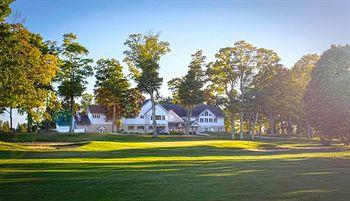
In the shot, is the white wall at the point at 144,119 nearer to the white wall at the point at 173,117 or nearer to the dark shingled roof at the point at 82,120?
the white wall at the point at 173,117

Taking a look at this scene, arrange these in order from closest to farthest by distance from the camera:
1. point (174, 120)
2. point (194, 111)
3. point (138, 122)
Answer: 1. point (138, 122)
2. point (174, 120)
3. point (194, 111)

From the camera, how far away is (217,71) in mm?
81125

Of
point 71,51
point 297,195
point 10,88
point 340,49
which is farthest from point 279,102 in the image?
point 297,195

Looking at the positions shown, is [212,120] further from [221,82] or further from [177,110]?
[221,82]

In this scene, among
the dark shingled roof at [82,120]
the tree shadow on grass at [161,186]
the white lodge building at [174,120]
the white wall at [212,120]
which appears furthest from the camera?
the white wall at [212,120]

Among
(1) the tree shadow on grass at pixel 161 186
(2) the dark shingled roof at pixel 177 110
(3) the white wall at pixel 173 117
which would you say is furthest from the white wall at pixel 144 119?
(1) the tree shadow on grass at pixel 161 186

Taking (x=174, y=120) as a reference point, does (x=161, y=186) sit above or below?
below

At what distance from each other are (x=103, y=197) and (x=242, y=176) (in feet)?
28.5

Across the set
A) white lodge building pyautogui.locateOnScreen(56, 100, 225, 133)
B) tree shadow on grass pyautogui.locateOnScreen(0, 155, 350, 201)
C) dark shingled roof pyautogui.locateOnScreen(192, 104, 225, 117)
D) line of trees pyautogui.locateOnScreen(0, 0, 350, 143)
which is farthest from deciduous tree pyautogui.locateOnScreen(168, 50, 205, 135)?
tree shadow on grass pyautogui.locateOnScreen(0, 155, 350, 201)

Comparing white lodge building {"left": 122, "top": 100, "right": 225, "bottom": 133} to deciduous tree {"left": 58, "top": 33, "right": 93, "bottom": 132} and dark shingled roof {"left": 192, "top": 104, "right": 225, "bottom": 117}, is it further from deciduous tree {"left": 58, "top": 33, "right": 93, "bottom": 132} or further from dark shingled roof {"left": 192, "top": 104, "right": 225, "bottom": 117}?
deciduous tree {"left": 58, "top": 33, "right": 93, "bottom": 132}

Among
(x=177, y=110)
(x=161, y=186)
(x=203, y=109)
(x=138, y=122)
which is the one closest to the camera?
(x=161, y=186)

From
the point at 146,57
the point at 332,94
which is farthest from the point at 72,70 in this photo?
the point at 332,94

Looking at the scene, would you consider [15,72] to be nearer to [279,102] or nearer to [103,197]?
[103,197]

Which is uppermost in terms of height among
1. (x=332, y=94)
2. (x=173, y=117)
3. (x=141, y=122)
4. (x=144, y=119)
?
(x=332, y=94)
